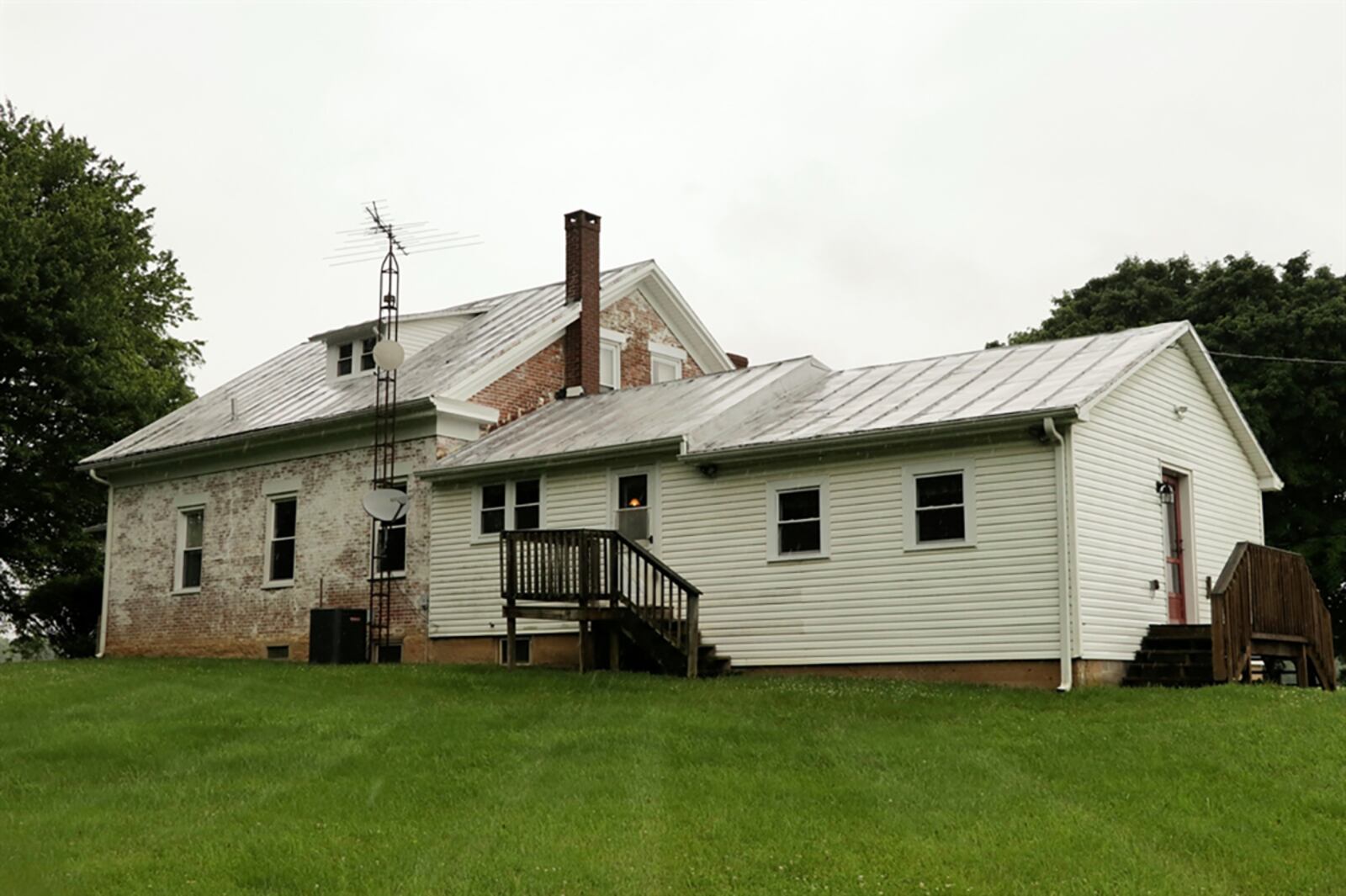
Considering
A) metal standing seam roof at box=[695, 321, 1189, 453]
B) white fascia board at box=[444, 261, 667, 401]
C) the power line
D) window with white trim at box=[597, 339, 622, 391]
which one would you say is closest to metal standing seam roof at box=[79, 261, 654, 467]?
white fascia board at box=[444, 261, 667, 401]

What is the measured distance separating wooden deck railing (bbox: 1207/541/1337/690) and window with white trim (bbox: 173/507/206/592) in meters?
18.7

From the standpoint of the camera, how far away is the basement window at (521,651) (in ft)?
79.3

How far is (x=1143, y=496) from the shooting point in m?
20.6

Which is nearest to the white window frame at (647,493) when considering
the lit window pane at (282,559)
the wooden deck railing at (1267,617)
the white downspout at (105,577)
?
the lit window pane at (282,559)

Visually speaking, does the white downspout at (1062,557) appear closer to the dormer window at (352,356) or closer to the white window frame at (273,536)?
the white window frame at (273,536)

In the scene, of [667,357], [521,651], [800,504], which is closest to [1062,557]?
[800,504]

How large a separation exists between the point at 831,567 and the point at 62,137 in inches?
1124

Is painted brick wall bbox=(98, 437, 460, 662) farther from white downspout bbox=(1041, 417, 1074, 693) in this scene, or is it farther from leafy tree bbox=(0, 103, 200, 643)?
white downspout bbox=(1041, 417, 1074, 693)

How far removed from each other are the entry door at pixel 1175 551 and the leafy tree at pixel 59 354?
25319mm

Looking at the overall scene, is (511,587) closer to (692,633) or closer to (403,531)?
(692,633)

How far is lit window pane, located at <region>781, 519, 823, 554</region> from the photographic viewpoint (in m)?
21.0

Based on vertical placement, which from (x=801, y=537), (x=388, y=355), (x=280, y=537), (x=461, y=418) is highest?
(x=388, y=355)

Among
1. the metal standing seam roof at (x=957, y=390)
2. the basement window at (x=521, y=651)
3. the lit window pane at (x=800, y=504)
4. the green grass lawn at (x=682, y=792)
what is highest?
the metal standing seam roof at (x=957, y=390)

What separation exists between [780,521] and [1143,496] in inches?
196
